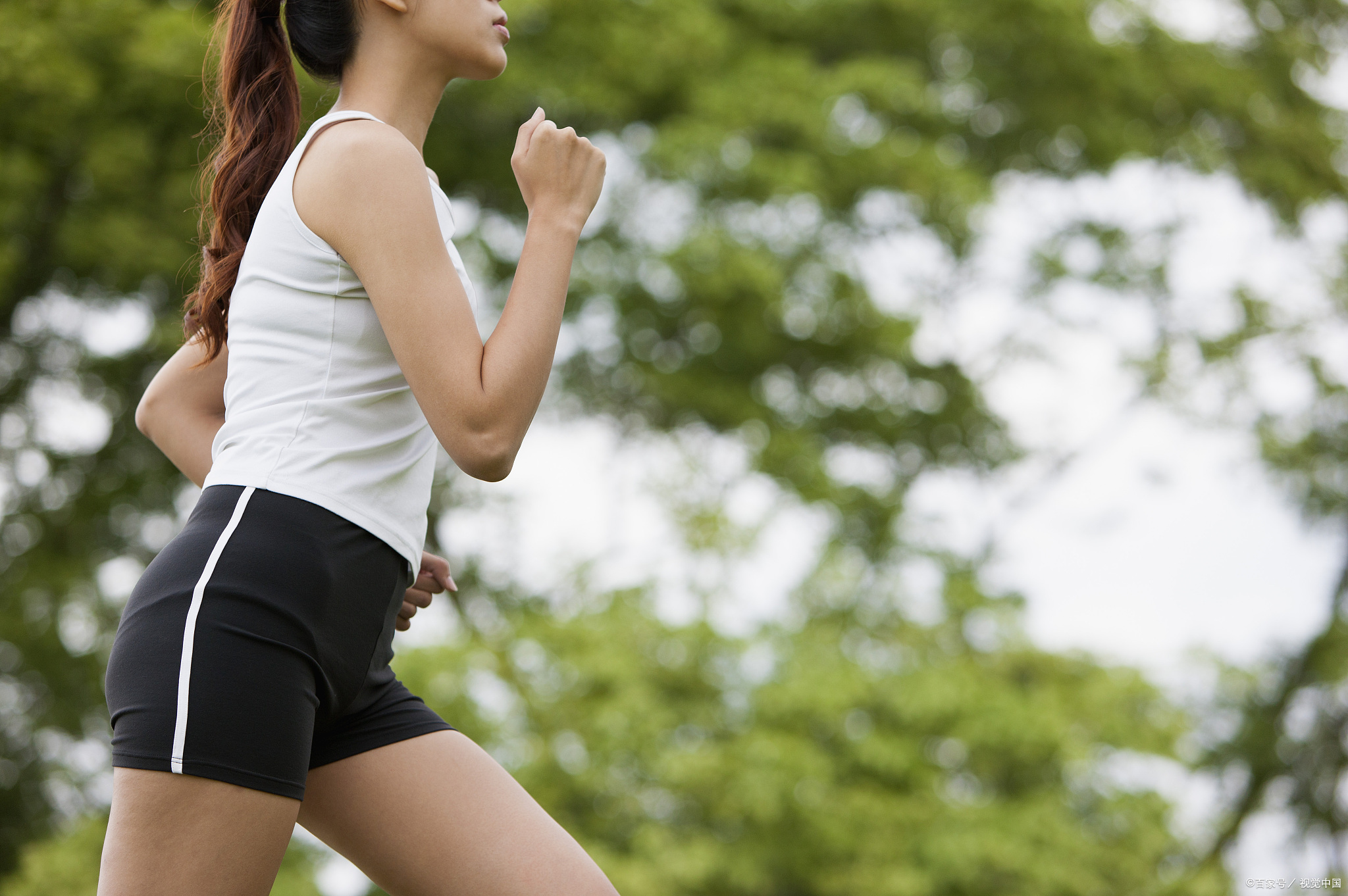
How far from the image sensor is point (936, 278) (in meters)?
8.73

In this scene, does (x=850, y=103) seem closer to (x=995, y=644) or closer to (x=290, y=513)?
(x=995, y=644)

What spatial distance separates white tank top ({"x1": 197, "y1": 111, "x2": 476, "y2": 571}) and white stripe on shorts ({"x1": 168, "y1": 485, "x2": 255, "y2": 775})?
0.19ft

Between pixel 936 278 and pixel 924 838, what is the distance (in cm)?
411

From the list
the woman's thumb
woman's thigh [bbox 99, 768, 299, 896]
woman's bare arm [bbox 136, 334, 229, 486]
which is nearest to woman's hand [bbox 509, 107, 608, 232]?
the woman's thumb

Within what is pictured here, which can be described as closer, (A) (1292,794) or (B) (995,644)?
(B) (995,644)

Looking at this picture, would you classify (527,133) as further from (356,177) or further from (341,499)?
(341,499)

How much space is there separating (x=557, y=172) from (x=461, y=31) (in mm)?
195

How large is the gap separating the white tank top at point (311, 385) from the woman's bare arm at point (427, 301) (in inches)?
1.4

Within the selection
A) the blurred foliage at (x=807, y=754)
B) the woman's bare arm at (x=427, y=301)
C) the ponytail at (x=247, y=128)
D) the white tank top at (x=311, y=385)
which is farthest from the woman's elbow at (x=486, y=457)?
the blurred foliage at (x=807, y=754)

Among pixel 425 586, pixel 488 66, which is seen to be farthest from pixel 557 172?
pixel 425 586

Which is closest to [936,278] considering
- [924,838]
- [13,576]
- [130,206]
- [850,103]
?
[850,103]

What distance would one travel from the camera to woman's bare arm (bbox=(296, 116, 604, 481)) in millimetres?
1172

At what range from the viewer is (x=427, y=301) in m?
1.17

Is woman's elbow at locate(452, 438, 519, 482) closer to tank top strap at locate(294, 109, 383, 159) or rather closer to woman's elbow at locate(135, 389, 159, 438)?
tank top strap at locate(294, 109, 383, 159)
